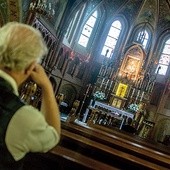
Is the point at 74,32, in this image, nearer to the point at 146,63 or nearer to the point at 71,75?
the point at 71,75

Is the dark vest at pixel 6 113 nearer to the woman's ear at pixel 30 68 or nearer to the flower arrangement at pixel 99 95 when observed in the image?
the woman's ear at pixel 30 68

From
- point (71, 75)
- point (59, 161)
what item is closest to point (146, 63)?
point (71, 75)

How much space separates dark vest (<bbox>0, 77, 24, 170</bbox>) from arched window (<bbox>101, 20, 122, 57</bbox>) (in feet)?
65.6

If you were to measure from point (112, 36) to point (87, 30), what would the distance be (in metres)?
1.74

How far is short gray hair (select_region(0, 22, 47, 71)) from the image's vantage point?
1.42m

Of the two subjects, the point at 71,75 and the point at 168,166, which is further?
the point at 71,75

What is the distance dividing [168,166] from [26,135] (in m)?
2.93

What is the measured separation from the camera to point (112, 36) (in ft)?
70.9

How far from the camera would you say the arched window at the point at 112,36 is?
21.4m

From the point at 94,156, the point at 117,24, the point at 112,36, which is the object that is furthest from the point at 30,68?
the point at 117,24

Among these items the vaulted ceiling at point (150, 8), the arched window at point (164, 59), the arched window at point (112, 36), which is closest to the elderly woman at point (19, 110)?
the vaulted ceiling at point (150, 8)

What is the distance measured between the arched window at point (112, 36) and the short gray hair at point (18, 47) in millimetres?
19893

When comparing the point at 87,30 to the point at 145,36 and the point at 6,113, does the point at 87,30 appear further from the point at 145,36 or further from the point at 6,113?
the point at 6,113

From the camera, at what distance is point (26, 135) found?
1.38m
